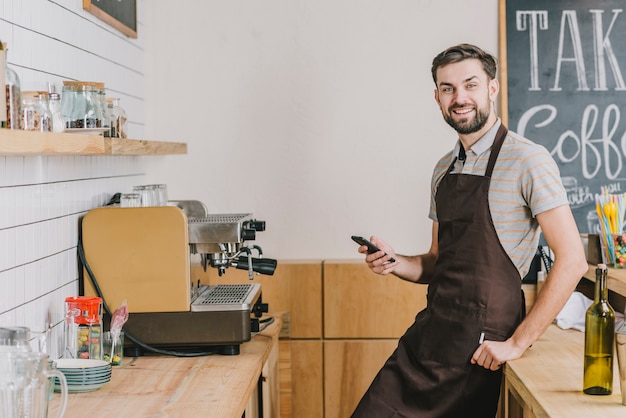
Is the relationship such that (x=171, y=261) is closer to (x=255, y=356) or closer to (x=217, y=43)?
(x=255, y=356)

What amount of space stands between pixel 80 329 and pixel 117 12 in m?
1.38

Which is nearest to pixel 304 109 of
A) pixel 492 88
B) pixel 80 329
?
A: pixel 492 88

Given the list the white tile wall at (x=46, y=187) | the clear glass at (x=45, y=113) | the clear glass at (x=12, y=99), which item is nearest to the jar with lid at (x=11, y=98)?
the clear glass at (x=12, y=99)

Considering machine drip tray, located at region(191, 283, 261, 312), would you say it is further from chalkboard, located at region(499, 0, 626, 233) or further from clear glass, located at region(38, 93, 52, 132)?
chalkboard, located at region(499, 0, 626, 233)

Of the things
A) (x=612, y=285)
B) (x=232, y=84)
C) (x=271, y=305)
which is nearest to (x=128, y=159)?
(x=232, y=84)

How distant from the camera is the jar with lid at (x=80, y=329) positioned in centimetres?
255

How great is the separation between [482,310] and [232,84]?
5.94 feet

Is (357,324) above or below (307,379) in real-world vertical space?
above

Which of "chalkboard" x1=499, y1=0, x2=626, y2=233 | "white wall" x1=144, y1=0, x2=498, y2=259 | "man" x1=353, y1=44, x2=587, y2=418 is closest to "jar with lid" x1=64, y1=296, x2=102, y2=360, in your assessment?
"man" x1=353, y1=44, x2=587, y2=418

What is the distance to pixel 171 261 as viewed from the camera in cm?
274

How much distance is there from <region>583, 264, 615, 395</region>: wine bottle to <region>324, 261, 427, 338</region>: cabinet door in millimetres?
1533

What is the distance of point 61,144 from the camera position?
1910mm

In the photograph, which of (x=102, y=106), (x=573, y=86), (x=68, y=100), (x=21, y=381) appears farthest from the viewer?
(x=573, y=86)

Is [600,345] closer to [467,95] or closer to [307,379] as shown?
[467,95]
